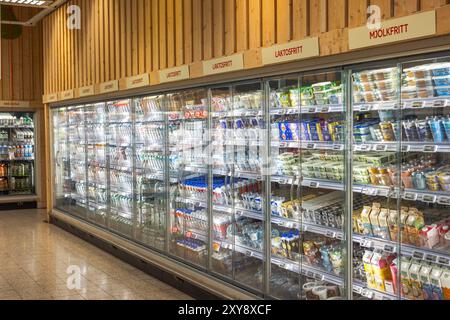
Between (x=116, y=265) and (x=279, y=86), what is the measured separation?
352 cm

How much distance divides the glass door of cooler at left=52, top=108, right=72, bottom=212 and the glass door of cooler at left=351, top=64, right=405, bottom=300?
7.06 metres

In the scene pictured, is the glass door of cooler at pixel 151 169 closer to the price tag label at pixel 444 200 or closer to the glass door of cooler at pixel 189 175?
the glass door of cooler at pixel 189 175

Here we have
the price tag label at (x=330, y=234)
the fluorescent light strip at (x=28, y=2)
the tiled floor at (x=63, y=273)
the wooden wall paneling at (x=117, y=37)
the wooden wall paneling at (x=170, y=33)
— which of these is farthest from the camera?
the fluorescent light strip at (x=28, y=2)

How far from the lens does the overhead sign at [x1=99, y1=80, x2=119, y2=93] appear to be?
7.14 m

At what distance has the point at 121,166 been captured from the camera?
753 centimetres

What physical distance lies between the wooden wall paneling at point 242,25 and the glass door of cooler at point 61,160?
5738mm

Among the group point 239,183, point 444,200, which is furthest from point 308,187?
point 444,200

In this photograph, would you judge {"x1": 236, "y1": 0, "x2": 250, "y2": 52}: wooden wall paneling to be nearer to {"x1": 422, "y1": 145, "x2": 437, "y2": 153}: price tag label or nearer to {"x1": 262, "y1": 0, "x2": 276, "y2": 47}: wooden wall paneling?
{"x1": 262, "y1": 0, "x2": 276, "y2": 47}: wooden wall paneling

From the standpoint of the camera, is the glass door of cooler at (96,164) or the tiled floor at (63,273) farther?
the glass door of cooler at (96,164)

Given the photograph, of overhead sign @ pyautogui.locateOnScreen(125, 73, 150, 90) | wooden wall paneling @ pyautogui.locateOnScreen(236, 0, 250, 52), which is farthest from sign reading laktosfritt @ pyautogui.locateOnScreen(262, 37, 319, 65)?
overhead sign @ pyautogui.locateOnScreen(125, 73, 150, 90)

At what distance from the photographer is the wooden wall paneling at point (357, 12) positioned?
355 centimetres

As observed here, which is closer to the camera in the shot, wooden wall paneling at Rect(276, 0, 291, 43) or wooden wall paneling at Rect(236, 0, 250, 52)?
wooden wall paneling at Rect(276, 0, 291, 43)

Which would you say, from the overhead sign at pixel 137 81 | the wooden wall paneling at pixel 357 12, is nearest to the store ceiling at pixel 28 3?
the overhead sign at pixel 137 81
